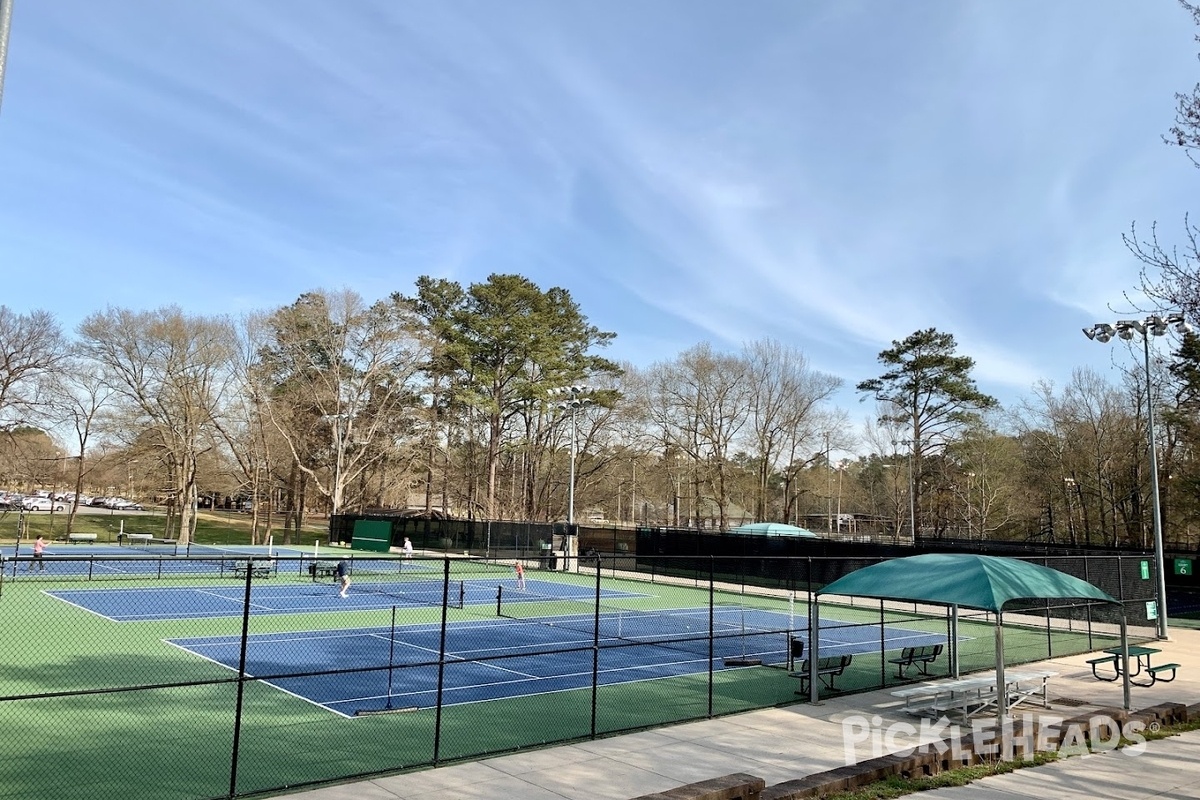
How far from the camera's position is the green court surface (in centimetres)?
962

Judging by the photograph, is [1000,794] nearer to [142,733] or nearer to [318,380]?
[142,733]

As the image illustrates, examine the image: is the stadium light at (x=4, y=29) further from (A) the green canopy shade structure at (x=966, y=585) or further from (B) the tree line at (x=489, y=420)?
(B) the tree line at (x=489, y=420)

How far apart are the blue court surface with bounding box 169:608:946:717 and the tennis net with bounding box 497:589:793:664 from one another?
0.07 metres

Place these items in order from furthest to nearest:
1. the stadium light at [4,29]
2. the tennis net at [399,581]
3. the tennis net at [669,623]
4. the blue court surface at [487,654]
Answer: the tennis net at [399,581], the tennis net at [669,623], the blue court surface at [487,654], the stadium light at [4,29]

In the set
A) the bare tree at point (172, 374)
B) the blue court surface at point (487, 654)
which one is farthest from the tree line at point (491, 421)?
the blue court surface at point (487, 654)

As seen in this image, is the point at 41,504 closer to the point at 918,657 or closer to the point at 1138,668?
the point at 918,657

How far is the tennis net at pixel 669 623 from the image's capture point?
2117 cm

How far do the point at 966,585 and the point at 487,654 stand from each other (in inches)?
427

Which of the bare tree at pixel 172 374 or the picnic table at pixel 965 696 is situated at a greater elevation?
the bare tree at pixel 172 374

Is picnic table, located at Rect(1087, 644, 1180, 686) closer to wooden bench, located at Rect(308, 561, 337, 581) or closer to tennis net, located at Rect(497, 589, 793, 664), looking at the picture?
tennis net, located at Rect(497, 589, 793, 664)

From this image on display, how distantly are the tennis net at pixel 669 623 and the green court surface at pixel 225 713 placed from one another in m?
2.56

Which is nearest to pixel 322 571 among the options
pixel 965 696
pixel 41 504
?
pixel 965 696

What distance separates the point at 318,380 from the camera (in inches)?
2378

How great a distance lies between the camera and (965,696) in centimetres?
1363
